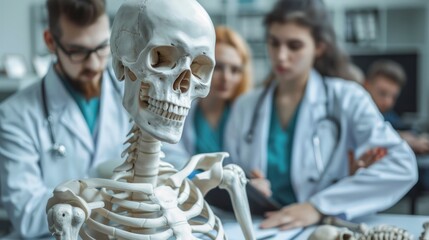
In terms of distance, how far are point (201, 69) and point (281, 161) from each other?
770 millimetres

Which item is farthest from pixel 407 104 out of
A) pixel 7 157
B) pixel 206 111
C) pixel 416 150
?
pixel 7 157

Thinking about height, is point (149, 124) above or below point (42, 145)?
above

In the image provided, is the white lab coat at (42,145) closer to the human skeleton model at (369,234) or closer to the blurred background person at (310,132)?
the blurred background person at (310,132)

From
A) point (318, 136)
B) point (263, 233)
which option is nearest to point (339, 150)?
point (318, 136)

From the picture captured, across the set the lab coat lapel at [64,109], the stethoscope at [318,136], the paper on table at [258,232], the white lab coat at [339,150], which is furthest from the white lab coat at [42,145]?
the stethoscope at [318,136]

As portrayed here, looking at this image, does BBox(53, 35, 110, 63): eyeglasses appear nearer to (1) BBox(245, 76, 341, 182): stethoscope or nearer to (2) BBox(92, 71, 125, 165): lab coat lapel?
(2) BBox(92, 71, 125, 165): lab coat lapel

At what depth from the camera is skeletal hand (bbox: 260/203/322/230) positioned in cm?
113

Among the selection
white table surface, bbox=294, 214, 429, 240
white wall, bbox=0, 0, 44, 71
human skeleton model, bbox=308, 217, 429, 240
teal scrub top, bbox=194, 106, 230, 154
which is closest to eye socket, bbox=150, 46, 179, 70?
human skeleton model, bbox=308, 217, 429, 240

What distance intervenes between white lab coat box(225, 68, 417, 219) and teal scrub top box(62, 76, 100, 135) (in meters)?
0.39

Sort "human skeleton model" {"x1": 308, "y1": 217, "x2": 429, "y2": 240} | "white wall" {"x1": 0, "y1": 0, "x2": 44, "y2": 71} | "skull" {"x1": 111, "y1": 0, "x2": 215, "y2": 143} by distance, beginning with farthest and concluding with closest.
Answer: "white wall" {"x1": 0, "y1": 0, "x2": 44, "y2": 71} < "human skeleton model" {"x1": 308, "y1": 217, "x2": 429, "y2": 240} < "skull" {"x1": 111, "y1": 0, "x2": 215, "y2": 143}

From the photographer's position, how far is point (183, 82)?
71 cm

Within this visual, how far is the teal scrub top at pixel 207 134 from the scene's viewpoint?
5.56 feet

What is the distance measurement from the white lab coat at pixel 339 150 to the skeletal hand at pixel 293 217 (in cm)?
3

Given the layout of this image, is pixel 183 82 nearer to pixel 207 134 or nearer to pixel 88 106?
pixel 88 106
